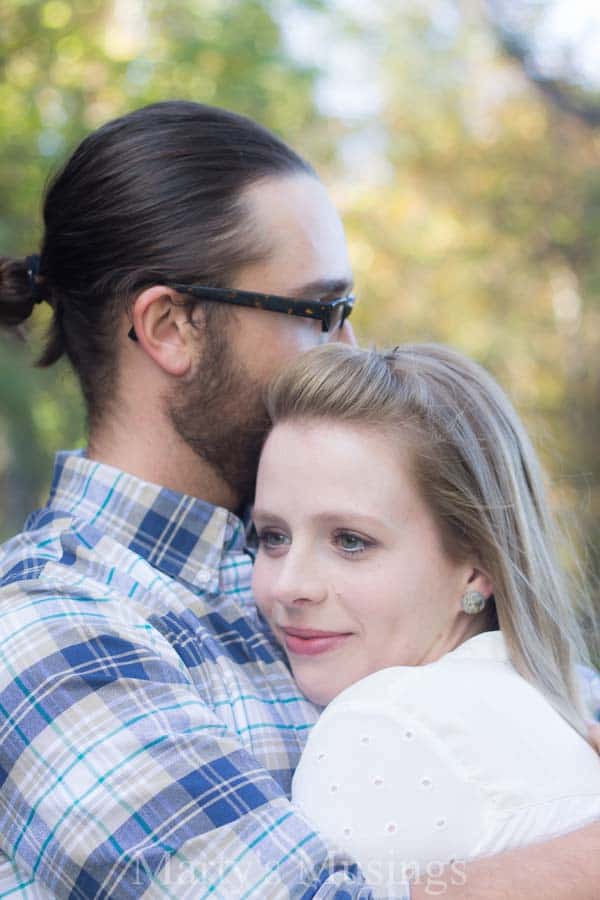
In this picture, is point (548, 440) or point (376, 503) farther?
point (548, 440)

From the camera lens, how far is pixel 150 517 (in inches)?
83.9

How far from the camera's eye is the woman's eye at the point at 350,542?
1.84 metres

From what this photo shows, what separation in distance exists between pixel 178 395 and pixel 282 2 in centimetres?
617

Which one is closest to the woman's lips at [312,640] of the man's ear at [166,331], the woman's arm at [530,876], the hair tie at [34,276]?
the woman's arm at [530,876]

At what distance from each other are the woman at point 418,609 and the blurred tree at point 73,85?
4084 mm

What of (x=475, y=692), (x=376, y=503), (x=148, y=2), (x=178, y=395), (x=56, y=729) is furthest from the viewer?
(x=148, y=2)

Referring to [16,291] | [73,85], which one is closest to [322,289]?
[16,291]

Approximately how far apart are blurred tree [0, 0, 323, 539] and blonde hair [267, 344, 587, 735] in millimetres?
4022

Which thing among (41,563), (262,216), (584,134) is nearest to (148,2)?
Result: (262,216)

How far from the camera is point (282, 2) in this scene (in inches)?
301

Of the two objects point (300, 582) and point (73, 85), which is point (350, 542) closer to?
point (300, 582)

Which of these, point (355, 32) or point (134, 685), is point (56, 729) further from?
point (355, 32)

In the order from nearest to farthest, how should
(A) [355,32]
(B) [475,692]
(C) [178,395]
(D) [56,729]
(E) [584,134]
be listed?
(D) [56,729]
(B) [475,692]
(C) [178,395]
(A) [355,32]
(E) [584,134]

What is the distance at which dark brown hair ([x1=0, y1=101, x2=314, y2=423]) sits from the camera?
2.31 meters
